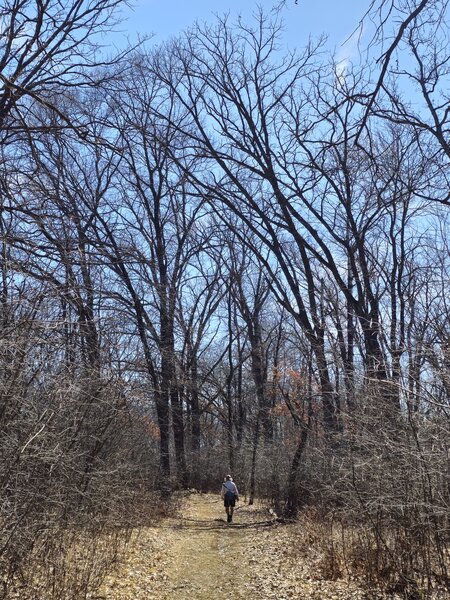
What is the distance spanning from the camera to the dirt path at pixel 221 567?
30.2 feet

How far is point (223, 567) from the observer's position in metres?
12.4

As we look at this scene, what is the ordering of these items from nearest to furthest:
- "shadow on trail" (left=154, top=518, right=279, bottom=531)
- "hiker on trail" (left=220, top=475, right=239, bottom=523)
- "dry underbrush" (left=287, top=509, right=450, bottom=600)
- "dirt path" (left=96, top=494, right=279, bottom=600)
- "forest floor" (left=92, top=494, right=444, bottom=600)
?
"dry underbrush" (left=287, top=509, right=450, bottom=600) → "forest floor" (left=92, top=494, right=444, bottom=600) → "dirt path" (left=96, top=494, right=279, bottom=600) → "shadow on trail" (left=154, top=518, right=279, bottom=531) → "hiker on trail" (left=220, top=475, right=239, bottom=523)

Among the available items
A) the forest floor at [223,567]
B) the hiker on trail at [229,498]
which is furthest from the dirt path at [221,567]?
the hiker on trail at [229,498]

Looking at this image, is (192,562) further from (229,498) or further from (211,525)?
(229,498)

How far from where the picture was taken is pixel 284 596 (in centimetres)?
908

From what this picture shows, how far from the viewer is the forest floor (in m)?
9.16

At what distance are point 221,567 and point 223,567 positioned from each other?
46 millimetres

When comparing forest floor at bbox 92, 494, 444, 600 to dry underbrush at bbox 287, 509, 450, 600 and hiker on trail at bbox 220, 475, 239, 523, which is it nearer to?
dry underbrush at bbox 287, 509, 450, 600

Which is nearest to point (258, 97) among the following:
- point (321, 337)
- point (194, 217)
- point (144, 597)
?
point (321, 337)

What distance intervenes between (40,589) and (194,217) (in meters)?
24.7

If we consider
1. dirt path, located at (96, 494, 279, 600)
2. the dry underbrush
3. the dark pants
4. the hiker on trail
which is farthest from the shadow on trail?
the dry underbrush

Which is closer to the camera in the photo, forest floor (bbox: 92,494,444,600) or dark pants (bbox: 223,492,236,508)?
forest floor (bbox: 92,494,444,600)

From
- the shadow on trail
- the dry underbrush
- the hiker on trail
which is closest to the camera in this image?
the dry underbrush

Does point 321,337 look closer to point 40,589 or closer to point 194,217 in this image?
point 40,589
